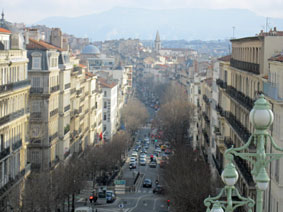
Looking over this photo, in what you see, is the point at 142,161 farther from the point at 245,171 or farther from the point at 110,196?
the point at 245,171

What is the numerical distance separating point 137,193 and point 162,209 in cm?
1089

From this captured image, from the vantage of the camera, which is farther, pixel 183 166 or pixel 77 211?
pixel 183 166

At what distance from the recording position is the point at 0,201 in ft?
133

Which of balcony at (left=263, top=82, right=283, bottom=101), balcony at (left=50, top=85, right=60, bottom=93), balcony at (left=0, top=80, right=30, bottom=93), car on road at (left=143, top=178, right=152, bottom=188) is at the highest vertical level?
balcony at (left=263, top=82, right=283, bottom=101)

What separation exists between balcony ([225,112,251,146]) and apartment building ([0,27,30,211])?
48.1 feet

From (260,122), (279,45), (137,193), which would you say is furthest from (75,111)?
(260,122)

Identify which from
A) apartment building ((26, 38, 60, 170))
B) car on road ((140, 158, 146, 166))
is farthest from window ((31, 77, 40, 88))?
car on road ((140, 158, 146, 166))

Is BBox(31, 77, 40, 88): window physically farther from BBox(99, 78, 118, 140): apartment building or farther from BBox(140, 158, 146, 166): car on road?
BBox(99, 78, 118, 140): apartment building

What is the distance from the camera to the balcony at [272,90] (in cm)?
3216

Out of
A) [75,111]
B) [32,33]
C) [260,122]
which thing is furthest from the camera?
[75,111]

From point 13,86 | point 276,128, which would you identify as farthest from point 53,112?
point 276,128

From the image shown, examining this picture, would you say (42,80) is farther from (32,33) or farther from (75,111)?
(75,111)

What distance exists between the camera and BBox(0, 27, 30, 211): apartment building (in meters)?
41.1

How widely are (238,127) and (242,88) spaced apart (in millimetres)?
2732
